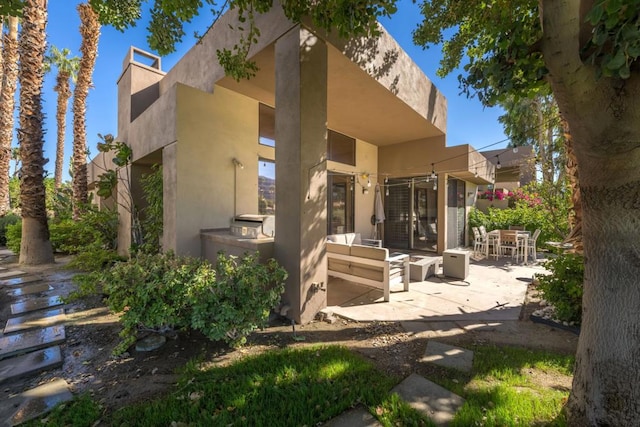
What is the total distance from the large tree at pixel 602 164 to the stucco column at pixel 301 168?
108 inches

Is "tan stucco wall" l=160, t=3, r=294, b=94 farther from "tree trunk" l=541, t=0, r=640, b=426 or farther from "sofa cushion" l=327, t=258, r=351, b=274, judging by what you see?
"sofa cushion" l=327, t=258, r=351, b=274

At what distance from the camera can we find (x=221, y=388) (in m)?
2.77

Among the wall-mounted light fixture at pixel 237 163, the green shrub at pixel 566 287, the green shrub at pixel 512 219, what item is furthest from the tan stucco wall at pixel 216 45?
the green shrub at pixel 512 219

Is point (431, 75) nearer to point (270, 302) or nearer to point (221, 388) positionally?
point (270, 302)

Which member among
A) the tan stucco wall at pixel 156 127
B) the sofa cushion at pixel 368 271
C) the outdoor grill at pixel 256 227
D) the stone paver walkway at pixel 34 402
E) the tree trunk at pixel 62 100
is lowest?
the stone paver walkway at pixel 34 402

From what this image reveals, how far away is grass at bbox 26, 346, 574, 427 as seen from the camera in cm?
236

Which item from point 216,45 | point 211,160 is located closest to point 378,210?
point 211,160

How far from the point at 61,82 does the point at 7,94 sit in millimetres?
4496

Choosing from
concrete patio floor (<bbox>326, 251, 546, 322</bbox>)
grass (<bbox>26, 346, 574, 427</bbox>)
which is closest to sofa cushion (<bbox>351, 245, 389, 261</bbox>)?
concrete patio floor (<bbox>326, 251, 546, 322</bbox>)

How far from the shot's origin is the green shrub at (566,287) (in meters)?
4.09

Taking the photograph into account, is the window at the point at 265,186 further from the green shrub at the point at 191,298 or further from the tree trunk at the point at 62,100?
the tree trunk at the point at 62,100

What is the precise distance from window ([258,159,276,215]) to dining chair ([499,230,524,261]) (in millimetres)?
8696

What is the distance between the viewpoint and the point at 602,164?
1.95 metres

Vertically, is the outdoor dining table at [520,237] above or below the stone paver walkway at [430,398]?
above
